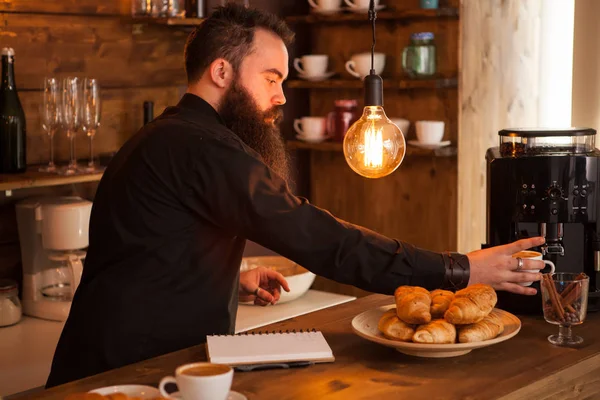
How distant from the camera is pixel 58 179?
2.96m

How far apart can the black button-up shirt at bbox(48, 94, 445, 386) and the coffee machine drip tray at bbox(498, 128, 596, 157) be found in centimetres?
42

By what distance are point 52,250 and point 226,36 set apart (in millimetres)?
1246

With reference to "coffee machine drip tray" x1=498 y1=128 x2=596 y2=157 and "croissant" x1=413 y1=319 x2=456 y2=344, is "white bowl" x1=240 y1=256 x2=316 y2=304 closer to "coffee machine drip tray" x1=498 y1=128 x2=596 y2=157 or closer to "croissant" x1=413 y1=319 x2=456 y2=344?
"coffee machine drip tray" x1=498 y1=128 x2=596 y2=157

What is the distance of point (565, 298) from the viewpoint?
1.89 metres

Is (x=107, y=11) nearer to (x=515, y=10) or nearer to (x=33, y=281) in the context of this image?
(x=33, y=281)

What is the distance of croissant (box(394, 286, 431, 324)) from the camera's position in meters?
1.81

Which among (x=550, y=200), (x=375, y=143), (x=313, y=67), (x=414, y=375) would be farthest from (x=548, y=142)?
(x=313, y=67)

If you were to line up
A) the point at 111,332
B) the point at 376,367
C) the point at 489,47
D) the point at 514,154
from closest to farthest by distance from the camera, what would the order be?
the point at 376,367
the point at 111,332
the point at 514,154
the point at 489,47

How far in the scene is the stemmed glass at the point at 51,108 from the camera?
3.01 meters

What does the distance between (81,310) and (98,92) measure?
4.06 feet

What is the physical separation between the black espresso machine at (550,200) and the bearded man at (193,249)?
18 cm

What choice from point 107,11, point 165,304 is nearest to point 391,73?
point 107,11

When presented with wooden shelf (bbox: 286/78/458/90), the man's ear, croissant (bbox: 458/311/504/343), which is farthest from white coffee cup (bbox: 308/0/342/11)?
croissant (bbox: 458/311/504/343)

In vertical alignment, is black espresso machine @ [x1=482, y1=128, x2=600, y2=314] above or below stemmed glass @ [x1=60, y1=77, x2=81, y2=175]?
below
